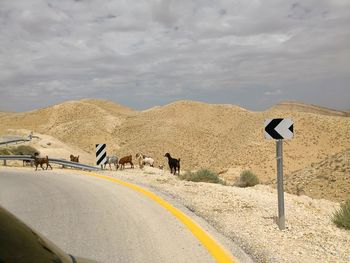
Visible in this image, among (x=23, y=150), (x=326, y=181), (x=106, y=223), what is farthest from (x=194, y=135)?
(x=106, y=223)

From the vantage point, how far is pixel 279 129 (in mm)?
Result: 8500

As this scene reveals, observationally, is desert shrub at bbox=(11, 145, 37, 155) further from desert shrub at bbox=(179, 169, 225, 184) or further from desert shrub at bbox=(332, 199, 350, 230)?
desert shrub at bbox=(332, 199, 350, 230)

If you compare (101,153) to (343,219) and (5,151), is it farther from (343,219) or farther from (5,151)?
(5,151)

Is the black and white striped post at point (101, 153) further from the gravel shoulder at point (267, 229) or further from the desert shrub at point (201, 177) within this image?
the gravel shoulder at point (267, 229)

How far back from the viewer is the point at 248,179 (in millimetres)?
23516

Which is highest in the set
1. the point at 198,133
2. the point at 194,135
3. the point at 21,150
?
the point at 198,133

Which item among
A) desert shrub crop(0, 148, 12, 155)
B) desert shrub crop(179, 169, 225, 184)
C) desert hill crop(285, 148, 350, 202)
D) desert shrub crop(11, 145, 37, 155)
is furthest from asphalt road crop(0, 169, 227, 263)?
desert shrub crop(11, 145, 37, 155)

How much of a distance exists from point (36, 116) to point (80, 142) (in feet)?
126

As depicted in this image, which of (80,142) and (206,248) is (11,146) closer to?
(80,142)

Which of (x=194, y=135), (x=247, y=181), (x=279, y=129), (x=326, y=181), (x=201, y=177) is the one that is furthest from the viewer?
(x=194, y=135)

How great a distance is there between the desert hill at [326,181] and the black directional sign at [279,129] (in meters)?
14.0

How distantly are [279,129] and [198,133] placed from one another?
229ft

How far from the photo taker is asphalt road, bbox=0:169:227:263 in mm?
6645

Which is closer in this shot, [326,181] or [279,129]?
[279,129]
